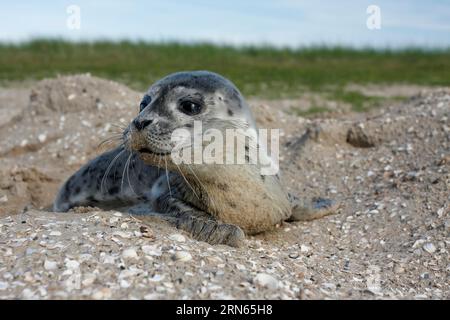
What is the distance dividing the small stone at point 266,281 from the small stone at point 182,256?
373mm

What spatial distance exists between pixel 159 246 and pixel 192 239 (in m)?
0.41

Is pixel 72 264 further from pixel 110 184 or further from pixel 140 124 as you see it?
pixel 110 184

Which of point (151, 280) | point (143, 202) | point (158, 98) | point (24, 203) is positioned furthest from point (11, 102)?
point (151, 280)

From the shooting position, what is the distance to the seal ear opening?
456 centimetres

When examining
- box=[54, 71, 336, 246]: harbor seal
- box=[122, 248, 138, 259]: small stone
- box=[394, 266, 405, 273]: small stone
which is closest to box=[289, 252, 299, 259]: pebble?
box=[54, 71, 336, 246]: harbor seal

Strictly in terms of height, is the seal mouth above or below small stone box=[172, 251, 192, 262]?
above

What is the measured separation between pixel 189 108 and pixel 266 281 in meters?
1.19

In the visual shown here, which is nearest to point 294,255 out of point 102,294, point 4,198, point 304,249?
point 304,249

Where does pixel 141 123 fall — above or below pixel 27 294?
above

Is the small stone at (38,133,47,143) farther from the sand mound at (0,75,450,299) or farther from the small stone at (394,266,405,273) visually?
the small stone at (394,266,405,273)

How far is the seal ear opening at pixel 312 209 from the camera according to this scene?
4562 mm

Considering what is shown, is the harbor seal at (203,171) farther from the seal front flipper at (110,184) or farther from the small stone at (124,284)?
the small stone at (124,284)

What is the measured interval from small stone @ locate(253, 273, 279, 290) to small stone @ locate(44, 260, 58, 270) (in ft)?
3.09

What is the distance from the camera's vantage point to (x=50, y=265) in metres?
2.91
